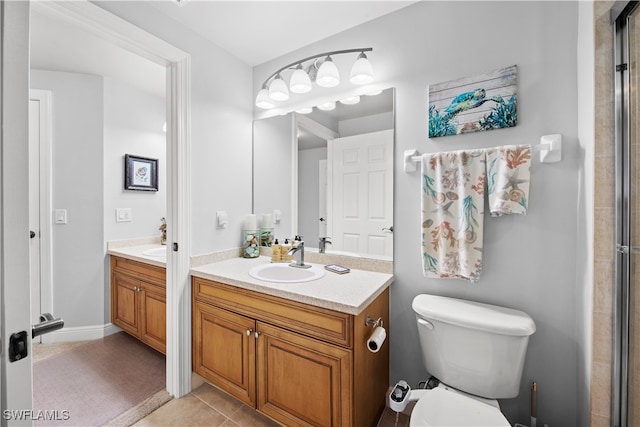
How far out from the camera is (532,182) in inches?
50.8

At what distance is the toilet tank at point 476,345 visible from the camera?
3.75 feet

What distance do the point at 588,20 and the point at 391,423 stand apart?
6.86ft

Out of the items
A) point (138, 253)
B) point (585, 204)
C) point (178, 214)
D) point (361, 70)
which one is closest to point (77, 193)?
point (138, 253)

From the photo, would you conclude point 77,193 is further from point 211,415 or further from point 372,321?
point 372,321

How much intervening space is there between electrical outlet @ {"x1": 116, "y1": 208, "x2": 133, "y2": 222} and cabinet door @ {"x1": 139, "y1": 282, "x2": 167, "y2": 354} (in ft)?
2.65

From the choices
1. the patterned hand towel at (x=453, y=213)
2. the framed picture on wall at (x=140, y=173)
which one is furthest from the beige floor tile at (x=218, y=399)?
the framed picture on wall at (x=140, y=173)

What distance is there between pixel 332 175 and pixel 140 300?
1.83 metres

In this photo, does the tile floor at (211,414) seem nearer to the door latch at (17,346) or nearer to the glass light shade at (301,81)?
the door latch at (17,346)

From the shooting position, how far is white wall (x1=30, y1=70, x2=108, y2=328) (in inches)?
92.2

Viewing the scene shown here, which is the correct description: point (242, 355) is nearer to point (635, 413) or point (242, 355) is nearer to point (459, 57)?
point (635, 413)

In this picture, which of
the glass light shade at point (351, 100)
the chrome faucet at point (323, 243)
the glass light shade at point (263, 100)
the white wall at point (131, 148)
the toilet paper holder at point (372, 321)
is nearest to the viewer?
the toilet paper holder at point (372, 321)

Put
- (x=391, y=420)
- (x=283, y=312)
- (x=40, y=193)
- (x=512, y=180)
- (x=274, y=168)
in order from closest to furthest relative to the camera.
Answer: (x=512, y=180)
(x=283, y=312)
(x=391, y=420)
(x=274, y=168)
(x=40, y=193)

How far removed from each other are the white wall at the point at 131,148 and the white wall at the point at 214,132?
43.1 inches

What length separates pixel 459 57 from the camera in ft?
4.74
